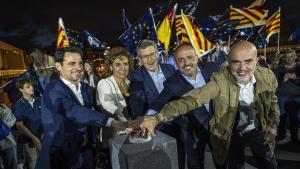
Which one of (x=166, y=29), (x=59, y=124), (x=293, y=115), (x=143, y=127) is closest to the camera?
(x=143, y=127)

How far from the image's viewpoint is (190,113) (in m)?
3.94

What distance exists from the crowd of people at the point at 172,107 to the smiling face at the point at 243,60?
1 cm

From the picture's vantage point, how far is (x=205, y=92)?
3277mm

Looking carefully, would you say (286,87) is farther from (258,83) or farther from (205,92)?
(205,92)

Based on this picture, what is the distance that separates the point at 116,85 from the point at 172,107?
4.87ft

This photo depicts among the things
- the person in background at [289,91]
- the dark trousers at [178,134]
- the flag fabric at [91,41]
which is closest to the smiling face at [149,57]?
the dark trousers at [178,134]

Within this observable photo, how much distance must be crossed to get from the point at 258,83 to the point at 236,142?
0.76 meters

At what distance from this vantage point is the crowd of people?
3260 mm

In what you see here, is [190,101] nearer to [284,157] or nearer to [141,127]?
[141,127]

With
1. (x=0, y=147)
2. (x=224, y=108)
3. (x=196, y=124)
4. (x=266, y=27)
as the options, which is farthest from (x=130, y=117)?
(x=266, y=27)

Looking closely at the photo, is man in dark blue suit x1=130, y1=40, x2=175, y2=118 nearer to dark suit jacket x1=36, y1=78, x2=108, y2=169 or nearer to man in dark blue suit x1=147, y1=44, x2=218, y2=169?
man in dark blue suit x1=147, y1=44, x2=218, y2=169

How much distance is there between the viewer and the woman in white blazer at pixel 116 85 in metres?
4.14

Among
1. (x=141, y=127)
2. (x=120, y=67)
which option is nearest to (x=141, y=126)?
(x=141, y=127)

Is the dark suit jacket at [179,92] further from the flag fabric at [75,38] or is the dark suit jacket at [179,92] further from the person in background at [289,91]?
the flag fabric at [75,38]
